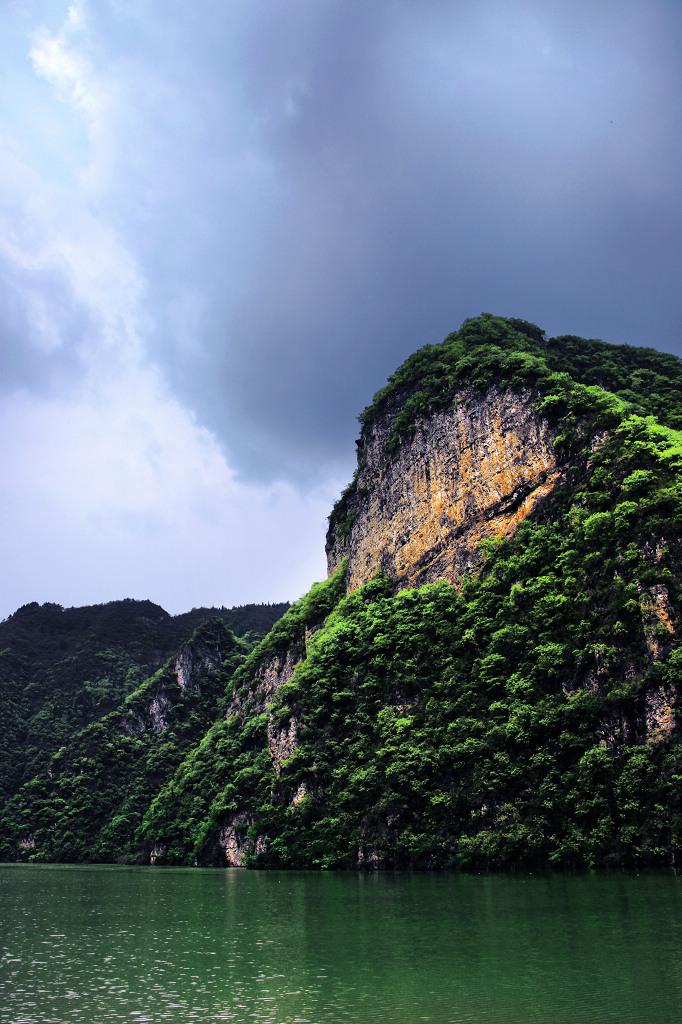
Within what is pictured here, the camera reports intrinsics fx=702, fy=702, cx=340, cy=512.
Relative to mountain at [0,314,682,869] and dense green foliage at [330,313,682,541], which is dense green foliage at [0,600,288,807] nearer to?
mountain at [0,314,682,869]

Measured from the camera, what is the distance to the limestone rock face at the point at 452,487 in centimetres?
5059

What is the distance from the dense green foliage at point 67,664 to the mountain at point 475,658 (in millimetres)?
16545

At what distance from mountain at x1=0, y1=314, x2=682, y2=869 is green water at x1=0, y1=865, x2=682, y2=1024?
1066cm

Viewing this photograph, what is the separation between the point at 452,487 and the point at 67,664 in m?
77.0

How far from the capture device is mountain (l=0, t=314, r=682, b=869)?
3353 centimetres

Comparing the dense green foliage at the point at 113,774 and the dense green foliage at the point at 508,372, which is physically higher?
the dense green foliage at the point at 508,372

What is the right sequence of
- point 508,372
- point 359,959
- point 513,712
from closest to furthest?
1. point 359,959
2. point 513,712
3. point 508,372

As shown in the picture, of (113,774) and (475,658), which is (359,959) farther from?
(113,774)

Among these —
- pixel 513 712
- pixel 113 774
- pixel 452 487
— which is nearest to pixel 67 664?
pixel 113 774

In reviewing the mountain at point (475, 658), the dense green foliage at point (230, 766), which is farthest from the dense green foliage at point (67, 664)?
the dense green foliage at point (230, 766)

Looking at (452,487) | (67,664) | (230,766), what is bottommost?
(230,766)

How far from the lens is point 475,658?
43.1 meters

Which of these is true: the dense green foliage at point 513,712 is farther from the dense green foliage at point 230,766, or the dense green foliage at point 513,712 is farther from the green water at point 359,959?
the green water at point 359,959

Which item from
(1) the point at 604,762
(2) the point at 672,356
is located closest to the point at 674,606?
(1) the point at 604,762
